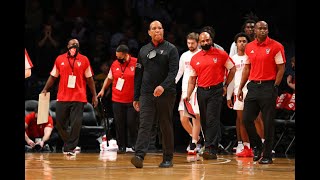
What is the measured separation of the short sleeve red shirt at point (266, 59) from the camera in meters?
10.4

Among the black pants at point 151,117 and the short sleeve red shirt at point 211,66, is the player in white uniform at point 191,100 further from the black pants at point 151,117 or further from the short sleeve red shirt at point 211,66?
the black pants at point 151,117

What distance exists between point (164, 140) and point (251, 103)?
1.79 meters

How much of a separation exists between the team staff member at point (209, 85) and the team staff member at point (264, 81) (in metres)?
0.99

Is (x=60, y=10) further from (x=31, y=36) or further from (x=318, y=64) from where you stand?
(x=318, y=64)

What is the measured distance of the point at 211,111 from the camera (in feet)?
38.1

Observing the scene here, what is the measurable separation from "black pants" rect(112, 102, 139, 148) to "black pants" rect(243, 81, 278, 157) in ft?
13.8

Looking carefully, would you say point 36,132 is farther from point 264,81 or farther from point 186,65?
point 264,81

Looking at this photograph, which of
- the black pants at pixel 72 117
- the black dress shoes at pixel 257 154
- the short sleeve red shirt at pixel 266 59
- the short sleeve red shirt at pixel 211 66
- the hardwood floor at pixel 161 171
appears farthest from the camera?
the black pants at pixel 72 117

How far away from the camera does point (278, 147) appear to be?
14.8 metres

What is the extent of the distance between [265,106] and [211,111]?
1.49 m

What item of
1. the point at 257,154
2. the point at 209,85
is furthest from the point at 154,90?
the point at 209,85

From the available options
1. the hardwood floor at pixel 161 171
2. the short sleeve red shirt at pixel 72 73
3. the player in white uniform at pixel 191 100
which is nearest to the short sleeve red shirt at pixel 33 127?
the short sleeve red shirt at pixel 72 73

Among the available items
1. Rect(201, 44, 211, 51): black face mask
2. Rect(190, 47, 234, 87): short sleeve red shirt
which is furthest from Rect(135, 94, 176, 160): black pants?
Rect(201, 44, 211, 51): black face mask

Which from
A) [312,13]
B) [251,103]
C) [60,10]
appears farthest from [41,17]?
[312,13]
